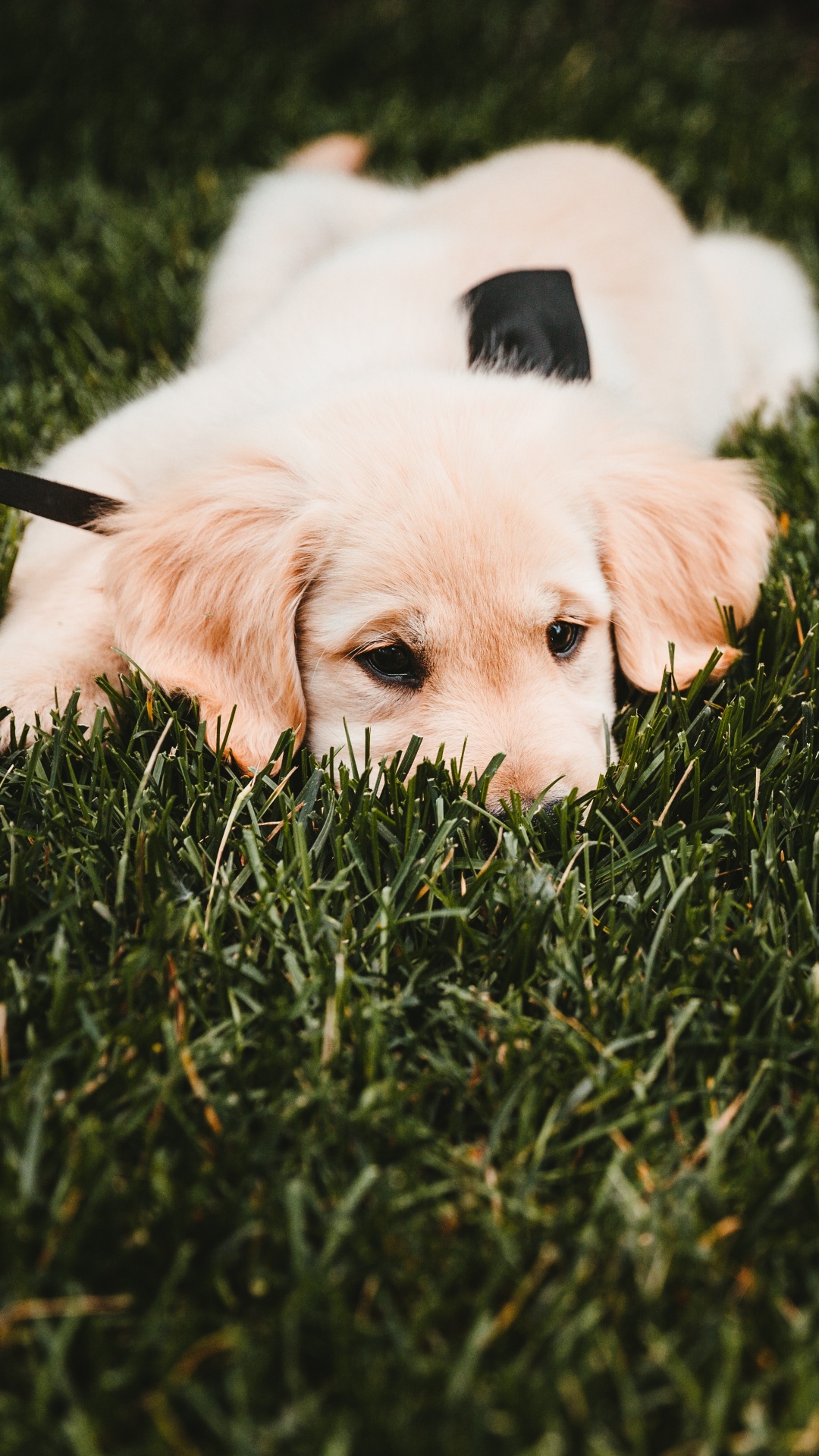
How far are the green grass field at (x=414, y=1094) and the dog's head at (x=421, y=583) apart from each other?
4.3 inches

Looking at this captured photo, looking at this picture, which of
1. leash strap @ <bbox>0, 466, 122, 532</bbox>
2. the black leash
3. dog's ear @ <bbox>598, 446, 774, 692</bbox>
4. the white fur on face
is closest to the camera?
the white fur on face

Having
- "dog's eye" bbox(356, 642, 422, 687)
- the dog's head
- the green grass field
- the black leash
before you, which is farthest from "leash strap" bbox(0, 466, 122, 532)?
"dog's eye" bbox(356, 642, 422, 687)

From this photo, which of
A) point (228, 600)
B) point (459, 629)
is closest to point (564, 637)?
point (459, 629)

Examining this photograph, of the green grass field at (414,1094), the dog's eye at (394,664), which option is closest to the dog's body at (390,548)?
the dog's eye at (394,664)

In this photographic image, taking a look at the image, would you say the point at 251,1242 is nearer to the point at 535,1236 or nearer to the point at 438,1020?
the point at 535,1236

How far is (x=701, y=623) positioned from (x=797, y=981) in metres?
0.95

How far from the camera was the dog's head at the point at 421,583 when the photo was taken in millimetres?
1925

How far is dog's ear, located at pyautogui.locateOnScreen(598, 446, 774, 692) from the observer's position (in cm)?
220

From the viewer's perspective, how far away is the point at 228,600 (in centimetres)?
204

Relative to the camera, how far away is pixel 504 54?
20.9 feet

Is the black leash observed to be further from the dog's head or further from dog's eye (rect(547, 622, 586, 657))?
dog's eye (rect(547, 622, 586, 657))

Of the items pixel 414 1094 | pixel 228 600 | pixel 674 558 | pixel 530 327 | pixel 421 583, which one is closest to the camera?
pixel 414 1094

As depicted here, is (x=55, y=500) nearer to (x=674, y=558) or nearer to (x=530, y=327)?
(x=530, y=327)

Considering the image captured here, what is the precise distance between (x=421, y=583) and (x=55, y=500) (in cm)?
73
